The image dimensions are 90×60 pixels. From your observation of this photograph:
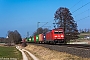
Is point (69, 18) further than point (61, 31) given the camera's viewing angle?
Yes

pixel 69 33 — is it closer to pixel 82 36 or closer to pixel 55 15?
pixel 55 15

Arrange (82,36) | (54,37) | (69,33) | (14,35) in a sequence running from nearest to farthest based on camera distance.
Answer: (54,37) < (69,33) < (82,36) < (14,35)

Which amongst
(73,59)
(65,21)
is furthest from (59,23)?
(73,59)

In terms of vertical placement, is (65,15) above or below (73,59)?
above

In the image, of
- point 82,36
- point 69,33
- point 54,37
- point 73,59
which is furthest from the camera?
point 82,36

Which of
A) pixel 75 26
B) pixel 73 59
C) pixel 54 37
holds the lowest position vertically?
pixel 73 59

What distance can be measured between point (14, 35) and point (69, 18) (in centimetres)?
8461

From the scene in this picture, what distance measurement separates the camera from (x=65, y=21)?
320 feet

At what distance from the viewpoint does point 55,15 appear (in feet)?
323

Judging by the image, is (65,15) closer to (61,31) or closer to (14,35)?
(61,31)

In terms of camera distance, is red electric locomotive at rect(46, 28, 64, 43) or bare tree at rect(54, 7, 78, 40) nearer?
red electric locomotive at rect(46, 28, 64, 43)

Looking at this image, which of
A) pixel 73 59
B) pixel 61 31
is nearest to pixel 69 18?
pixel 61 31

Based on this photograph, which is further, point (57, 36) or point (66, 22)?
point (66, 22)

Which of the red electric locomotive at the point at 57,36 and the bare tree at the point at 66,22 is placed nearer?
the red electric locomotive at the point at 57,36
